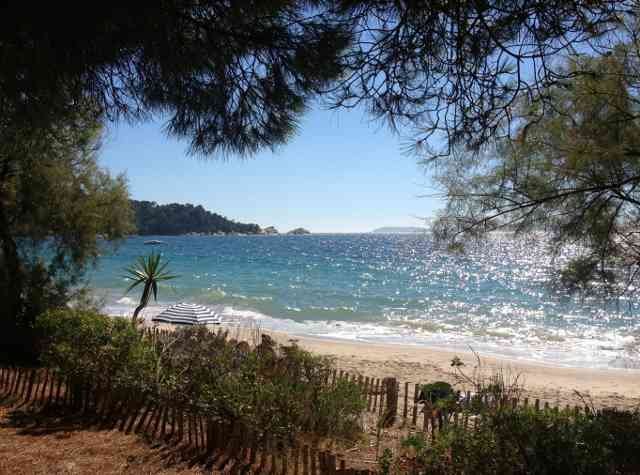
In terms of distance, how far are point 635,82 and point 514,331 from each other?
17662 millimetres

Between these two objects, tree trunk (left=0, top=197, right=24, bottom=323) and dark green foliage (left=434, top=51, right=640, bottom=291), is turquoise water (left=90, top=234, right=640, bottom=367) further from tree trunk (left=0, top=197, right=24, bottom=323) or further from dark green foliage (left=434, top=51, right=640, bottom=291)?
tree trunk (left=0, top=197, right=24, bottom=323)

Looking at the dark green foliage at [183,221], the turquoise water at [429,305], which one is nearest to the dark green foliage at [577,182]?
the turquoise water at [429,305]

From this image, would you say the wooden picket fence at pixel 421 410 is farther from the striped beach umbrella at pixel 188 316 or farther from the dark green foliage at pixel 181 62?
the striped beach umbrella at pixel 188 316

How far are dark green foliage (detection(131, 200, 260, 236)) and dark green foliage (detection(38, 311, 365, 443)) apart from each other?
66551 mm

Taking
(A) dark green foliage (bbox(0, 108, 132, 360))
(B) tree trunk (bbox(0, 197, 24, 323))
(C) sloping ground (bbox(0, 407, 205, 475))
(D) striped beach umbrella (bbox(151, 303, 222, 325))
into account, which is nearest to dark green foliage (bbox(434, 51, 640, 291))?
(C) sloping ground (bbox(0, 407, 205, 475))

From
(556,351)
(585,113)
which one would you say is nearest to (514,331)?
(556,351)

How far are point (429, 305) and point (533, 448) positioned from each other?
1048 inches

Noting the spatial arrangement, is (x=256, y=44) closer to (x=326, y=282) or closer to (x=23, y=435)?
(x=23, y=435)

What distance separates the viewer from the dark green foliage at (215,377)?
173 inches

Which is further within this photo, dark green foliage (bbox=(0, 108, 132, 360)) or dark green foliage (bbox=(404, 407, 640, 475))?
dark green foliage (bbox=(0, 108, 132, 360))

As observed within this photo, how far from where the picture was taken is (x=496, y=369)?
1334 centimetres

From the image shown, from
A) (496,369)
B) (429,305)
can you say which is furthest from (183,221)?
(496,369)

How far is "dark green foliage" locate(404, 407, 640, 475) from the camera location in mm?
3043

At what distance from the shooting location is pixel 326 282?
38375 millimetres
